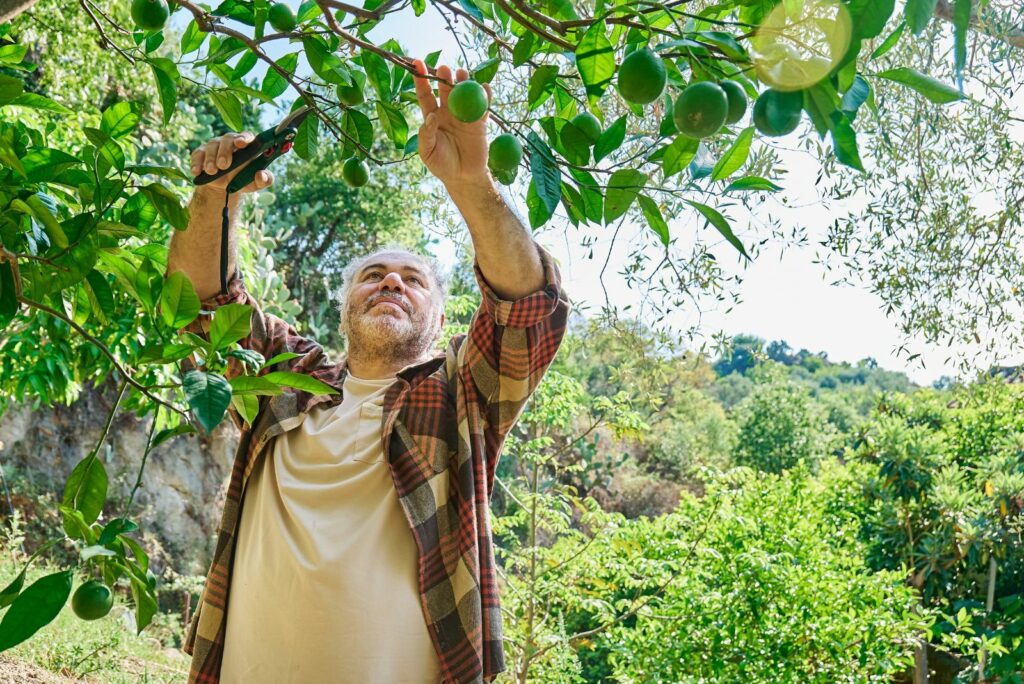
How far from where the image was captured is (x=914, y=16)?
21.3 inches

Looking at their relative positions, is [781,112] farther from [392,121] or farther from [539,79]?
[392,121]

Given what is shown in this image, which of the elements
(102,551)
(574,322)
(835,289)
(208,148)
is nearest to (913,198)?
(835,289)

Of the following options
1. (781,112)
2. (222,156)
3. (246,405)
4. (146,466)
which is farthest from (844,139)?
(146,466)

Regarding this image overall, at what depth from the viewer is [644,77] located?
66 cm

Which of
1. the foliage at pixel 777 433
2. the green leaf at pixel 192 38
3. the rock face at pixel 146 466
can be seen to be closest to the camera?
the green leaf at pixel 192 38

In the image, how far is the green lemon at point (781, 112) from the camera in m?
0.53

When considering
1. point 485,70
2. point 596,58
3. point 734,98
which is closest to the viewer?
point 734,98

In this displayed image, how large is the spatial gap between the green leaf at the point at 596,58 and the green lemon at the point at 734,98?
0.46 ft

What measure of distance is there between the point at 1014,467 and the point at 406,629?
4962 millimetres

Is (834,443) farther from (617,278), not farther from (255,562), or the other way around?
(255,562)

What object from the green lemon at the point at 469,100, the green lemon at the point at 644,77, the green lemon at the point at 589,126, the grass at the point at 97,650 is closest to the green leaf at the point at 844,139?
the green lemon at the point at 644,77

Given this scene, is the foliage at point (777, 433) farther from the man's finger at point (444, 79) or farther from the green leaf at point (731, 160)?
the green leaf at point (731, 160)

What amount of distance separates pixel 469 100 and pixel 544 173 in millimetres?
110

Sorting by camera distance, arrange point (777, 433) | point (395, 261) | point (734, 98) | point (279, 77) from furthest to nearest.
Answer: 1. point (777, 433)
2. point (395, 261)
3. point (279, 77)
4. point (734, 98)
